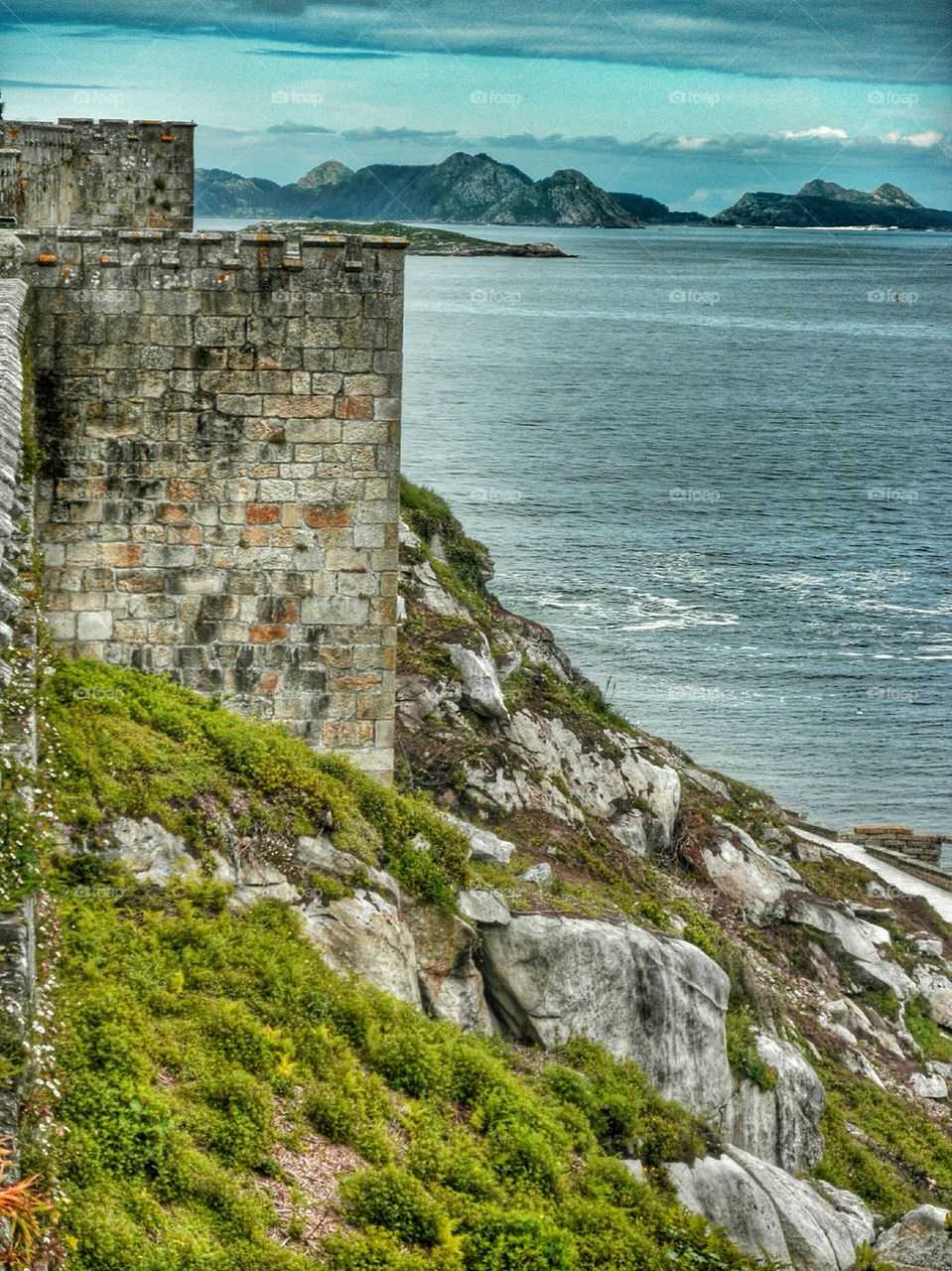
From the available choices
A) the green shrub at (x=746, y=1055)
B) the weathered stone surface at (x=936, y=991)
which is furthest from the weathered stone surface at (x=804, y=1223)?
the weathered stone surface at (x=936, y=991)

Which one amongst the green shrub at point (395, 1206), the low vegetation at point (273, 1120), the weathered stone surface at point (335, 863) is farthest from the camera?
the weathered stone surface at point (335, 863)

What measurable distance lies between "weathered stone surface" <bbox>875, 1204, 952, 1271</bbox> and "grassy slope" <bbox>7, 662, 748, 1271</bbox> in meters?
3.12

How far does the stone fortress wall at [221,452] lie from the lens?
575 inches

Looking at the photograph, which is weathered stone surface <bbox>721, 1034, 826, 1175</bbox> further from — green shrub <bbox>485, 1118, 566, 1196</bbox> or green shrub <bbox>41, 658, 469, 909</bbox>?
green shrub <bbox>485, 1118, 566, 1196</bbox>

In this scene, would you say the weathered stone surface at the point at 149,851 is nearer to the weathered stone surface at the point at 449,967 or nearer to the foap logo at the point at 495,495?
the weathered stone surface at the point at 449,967

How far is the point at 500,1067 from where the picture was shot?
11430mm

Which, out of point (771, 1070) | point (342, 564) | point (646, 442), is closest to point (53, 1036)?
point (342, 564)

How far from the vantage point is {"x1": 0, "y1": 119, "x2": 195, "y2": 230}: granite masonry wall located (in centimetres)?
1886

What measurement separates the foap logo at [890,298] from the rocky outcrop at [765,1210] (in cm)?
17690

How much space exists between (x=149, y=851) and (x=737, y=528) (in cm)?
6163

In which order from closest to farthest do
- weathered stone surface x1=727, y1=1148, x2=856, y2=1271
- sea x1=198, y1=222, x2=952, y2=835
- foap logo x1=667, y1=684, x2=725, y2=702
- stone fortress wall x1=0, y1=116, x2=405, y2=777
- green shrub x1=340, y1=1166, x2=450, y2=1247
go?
green shrub x1=340, y1=1166, x2=450, y2=1247 → weathered stone surface x1=727, y1=1148, x2=856, y2=1271 → stone fortress wall x1=0, y1=116, x2=405, y2=777 → sea x1=198, y1=222, x2=952, y2=835 → foap logo x1=667, y1=684, x2=725, y2=702

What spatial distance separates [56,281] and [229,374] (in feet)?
5.63

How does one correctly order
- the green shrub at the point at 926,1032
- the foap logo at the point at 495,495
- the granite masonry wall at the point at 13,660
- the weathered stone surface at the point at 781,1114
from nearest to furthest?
the granite masonry wall at the point at 13,660 < the weathered stone surface at the point at 781,1114 < the green shrub at the point at 926,1032 < the foap logo at the point at 495,495

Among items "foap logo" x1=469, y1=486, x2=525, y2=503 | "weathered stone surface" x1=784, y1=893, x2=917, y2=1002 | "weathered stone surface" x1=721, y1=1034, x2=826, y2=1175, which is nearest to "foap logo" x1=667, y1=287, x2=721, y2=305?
"foap logo" x1=469, y1=486, x2=525, y2=503
